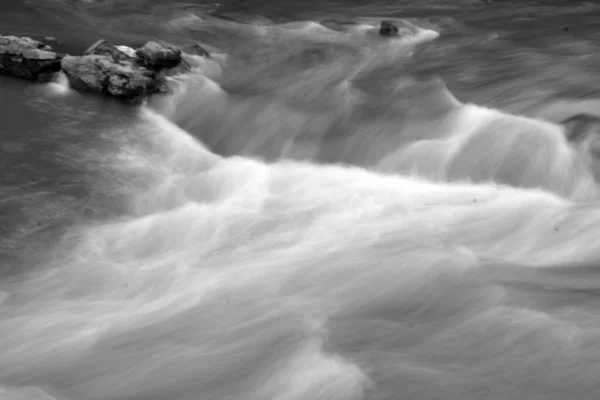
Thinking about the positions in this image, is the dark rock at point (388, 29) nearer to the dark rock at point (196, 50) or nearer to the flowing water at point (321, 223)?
the flowing water at point (321, 223)

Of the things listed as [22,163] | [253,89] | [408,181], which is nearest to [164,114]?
[253,89]

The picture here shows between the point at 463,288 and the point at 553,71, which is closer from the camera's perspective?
the point at 463,288

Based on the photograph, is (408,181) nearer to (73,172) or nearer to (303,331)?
(303,331)

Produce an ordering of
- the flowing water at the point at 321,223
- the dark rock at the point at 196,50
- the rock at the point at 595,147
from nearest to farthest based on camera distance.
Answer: the flowing water at the point at 321,223
the rock at the point at 595,147
the dark rock at the point at 196,50

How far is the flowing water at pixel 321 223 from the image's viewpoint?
211 inches

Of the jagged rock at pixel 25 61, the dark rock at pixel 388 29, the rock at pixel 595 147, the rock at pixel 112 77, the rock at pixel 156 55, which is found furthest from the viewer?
the dark rock at pixel 388 29

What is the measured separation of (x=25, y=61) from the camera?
35.9 ft

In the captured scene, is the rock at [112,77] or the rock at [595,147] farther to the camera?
the rock at [112,77]

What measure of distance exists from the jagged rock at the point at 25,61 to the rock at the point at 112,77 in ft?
0.89

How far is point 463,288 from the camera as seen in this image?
606 centimetres

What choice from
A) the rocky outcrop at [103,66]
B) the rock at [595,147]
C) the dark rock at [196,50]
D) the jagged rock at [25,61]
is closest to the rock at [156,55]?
the rocky outcrop at [103,66]

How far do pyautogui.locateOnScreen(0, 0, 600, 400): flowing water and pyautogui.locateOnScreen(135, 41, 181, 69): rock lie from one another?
0.39 metres

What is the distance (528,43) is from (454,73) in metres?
1.69

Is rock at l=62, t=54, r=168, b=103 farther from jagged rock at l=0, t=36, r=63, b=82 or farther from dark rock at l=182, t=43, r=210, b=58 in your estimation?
dark rock at l=182, t=43, r=210, b=58
